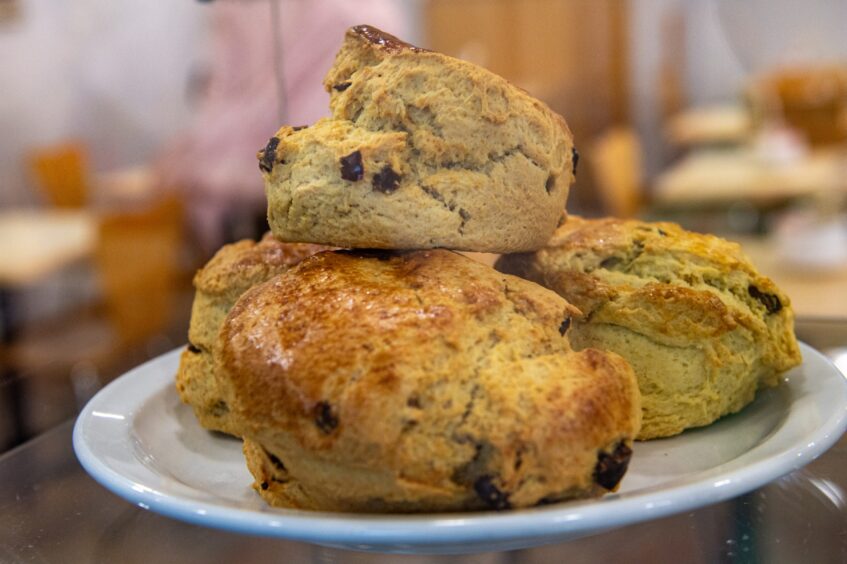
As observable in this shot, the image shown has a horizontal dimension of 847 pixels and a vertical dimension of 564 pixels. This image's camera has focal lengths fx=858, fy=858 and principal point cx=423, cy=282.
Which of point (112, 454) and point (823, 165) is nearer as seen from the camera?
point (112, 454)

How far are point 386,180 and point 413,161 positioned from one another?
0.11 feet

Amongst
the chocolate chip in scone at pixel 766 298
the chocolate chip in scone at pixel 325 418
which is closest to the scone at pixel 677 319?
the chocolate chip in scone at pixel 766 298

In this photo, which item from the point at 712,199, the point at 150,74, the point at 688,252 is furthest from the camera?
the point at 150,74

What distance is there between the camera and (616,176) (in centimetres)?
346

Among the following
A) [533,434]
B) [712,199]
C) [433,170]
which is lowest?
[712,199]

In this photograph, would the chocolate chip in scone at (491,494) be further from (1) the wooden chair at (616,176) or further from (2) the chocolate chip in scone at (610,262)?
(1) the wooden chair at (616,176)

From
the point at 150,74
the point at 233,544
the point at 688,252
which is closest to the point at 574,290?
the point at 688,252

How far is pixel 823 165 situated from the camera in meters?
3.10

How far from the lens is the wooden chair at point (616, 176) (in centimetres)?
312

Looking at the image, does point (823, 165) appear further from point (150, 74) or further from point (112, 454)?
point (112, 454)

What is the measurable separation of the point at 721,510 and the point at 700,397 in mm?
95

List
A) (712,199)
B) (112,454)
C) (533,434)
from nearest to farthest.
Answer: (533,434)
(112,454)
(712,199)

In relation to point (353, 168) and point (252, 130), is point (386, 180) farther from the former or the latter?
point (252, 130)

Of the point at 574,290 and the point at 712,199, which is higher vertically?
the point at 574,290
